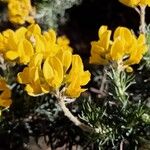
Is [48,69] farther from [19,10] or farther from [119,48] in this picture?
[19,10]

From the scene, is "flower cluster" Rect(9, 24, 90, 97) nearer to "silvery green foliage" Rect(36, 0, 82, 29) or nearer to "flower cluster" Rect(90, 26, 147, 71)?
"flower cluster" Rect(90, 26, 147, 71)

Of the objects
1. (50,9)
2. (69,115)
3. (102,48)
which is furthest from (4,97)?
(50,9)

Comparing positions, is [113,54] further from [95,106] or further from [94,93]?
[94,93]

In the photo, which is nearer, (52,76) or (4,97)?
(52,76)

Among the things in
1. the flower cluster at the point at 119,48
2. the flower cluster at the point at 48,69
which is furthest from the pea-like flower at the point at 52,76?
the flower cluster at the point at 119,48

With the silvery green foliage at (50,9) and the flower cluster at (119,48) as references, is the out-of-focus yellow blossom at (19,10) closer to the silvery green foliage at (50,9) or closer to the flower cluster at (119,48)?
the silvery green foliage at (50,9)

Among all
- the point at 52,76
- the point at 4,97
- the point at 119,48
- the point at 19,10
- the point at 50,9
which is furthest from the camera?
the point at 50,9
